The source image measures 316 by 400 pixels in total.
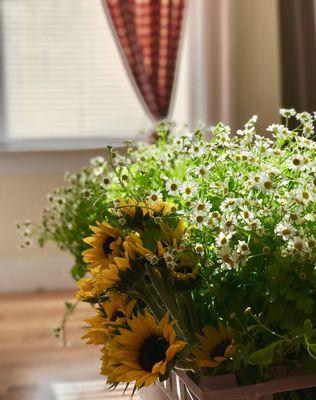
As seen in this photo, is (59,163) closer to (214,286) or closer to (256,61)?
(256,61)

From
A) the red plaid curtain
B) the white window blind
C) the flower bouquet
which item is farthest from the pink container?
the white window blind

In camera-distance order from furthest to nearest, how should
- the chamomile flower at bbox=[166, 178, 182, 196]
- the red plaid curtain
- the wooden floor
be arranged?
the red plaid curtain < the wooden floor < the chamomile flower at bbox=[166, 178, 182, 196]

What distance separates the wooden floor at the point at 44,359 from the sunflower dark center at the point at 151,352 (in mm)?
581

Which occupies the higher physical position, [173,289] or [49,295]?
[173,289]

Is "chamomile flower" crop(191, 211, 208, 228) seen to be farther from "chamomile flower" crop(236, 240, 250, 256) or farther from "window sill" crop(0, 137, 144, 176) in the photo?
"window sill" crop(0, 137, 144, 176)

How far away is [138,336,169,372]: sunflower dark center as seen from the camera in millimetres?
767

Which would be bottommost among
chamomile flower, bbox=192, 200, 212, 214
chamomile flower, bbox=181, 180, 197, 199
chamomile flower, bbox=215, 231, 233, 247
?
chamomile flower, bbox=215, 231, 233, 247

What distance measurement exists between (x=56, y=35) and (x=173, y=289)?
10.4 feet

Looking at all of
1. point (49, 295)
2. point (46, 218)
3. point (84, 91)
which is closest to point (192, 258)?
point (46, 218)

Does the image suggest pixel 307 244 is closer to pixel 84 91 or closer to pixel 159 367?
pixel 159 367

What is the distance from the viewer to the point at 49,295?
359 centimetres

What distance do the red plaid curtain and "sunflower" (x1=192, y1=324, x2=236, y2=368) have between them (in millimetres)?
2997

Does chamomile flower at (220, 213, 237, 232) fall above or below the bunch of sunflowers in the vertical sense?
above

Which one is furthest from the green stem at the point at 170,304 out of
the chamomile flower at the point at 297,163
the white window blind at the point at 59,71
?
the white window blind at the point at 59,71
